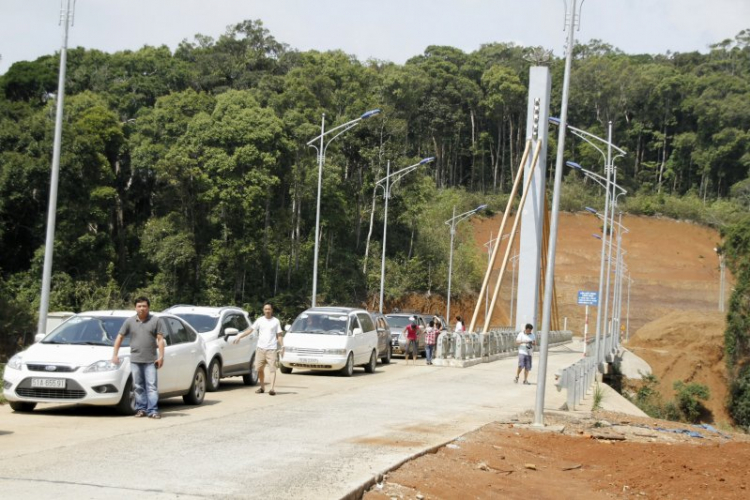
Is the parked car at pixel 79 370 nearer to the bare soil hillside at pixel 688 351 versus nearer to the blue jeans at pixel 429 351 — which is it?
the blue jeans at pixel 429 351

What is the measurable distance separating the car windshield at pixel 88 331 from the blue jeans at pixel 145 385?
0.80m

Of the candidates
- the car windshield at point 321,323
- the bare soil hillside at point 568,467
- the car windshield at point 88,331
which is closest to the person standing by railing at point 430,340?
the car windshield at point 321,323

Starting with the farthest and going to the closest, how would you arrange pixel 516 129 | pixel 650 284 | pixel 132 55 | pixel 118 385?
pixel 516 129, pixel 650 284, pixel 132 55, pixel 118 385

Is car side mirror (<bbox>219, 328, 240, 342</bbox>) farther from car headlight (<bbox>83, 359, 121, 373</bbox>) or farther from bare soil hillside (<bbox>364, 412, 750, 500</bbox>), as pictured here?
bare soil hillside (<bbox>364, 412, 750, 500</bbox>)

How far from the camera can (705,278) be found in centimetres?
9931

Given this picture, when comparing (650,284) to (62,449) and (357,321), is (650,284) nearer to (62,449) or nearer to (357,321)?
(357,321)

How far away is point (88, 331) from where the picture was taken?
1529 centimetres

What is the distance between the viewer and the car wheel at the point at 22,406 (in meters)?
14.5

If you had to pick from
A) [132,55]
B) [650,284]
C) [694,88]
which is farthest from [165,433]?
[694,88]

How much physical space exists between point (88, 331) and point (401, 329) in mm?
23415

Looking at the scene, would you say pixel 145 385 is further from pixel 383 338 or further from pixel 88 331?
pixel 383 338

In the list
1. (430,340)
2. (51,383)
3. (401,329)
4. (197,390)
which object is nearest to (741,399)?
(401,329)

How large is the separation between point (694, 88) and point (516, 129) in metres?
22.9

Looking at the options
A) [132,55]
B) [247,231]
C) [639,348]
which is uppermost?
[132,55]
